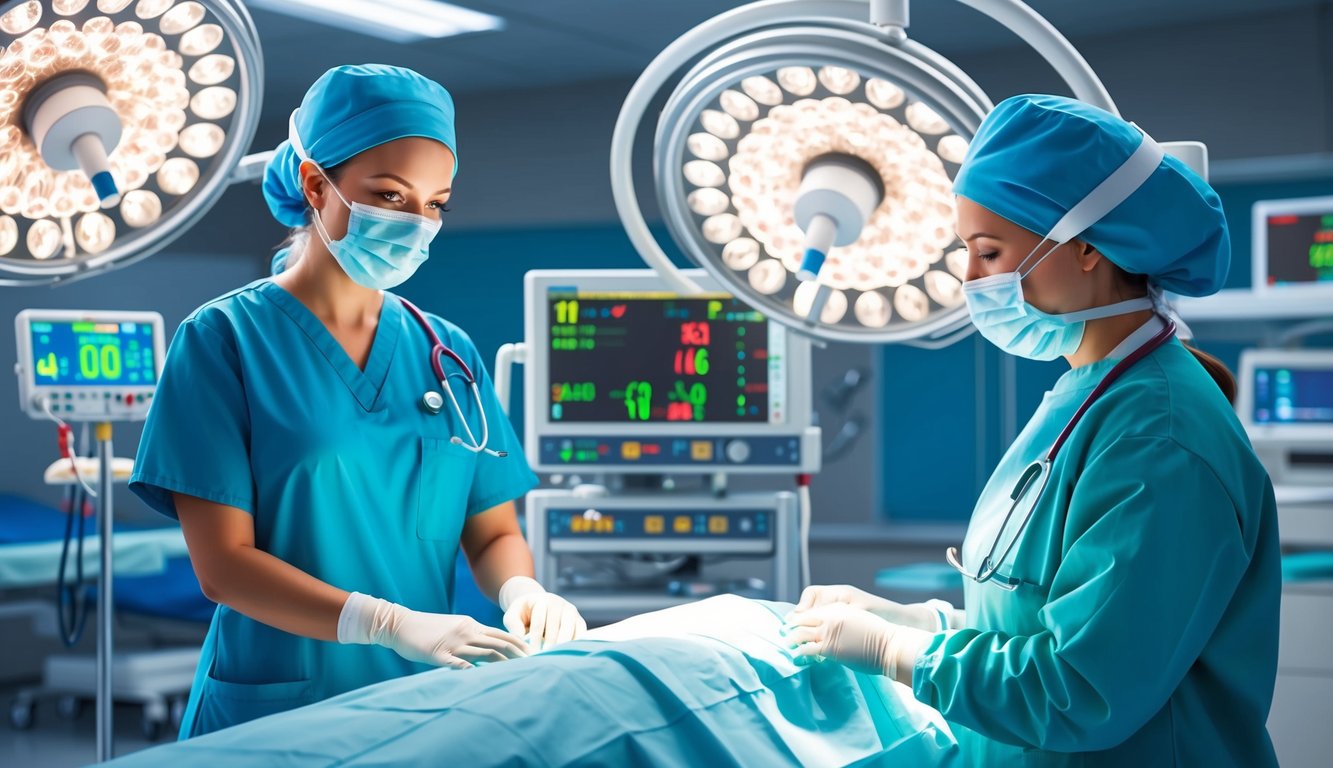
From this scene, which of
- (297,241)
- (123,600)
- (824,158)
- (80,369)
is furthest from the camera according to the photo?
(123,600)

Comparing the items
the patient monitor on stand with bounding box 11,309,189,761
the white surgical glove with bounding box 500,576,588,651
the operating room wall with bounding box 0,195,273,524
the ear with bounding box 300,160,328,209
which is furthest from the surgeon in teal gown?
the operating room wall with bounding box 0,195,273,524

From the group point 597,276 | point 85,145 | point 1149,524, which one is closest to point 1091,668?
point 1149,524

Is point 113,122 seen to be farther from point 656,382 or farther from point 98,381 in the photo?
point 98,381

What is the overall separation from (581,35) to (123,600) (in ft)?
9.35

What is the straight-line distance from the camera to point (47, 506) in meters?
5.40

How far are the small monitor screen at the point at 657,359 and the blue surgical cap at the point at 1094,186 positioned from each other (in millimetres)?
1545

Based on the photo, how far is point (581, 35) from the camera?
529cm

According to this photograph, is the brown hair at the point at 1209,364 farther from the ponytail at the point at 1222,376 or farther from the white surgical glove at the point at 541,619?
the white surgical glove at the point at 541,619

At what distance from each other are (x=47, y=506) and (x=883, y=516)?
3647 mm

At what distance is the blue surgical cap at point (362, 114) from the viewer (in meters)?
1.53

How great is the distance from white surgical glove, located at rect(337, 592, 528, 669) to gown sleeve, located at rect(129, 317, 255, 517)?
187mm

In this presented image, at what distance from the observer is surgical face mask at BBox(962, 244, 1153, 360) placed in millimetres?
1289

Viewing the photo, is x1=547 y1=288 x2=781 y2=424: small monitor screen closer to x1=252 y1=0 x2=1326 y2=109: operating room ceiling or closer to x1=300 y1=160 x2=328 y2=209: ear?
x1=300 y1=160 x2=328 y2=209: ear

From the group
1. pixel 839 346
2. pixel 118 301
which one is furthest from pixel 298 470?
pixel 118 301
